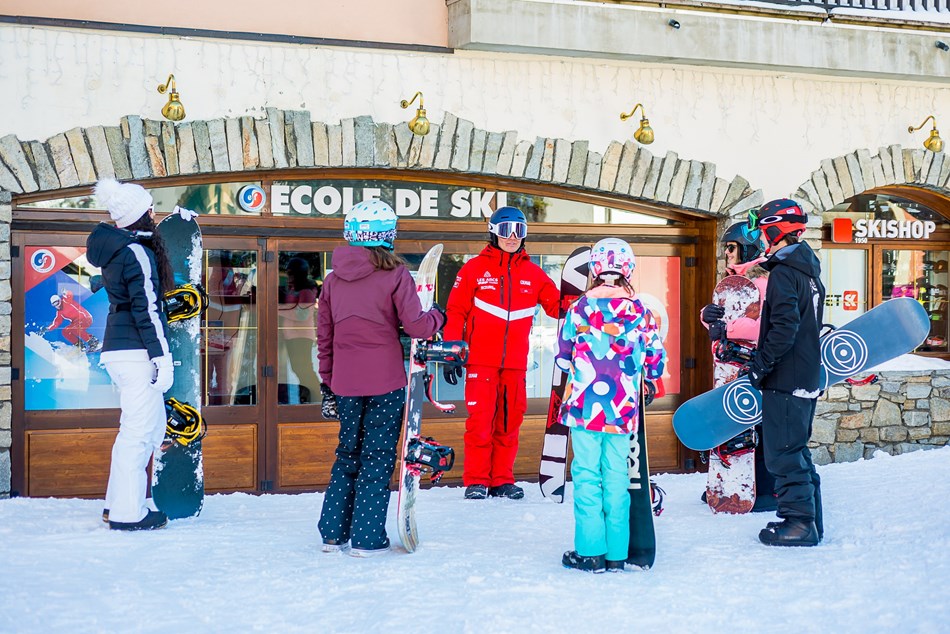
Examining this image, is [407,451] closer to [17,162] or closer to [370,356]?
[370,356]

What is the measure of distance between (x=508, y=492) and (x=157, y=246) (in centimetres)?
253

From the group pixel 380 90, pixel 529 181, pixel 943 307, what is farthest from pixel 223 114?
pixel 943 307

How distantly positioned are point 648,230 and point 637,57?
4.20 feet

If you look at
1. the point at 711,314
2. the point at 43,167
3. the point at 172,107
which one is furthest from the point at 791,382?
the point at 43,167

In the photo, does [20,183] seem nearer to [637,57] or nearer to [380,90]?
[380,90]

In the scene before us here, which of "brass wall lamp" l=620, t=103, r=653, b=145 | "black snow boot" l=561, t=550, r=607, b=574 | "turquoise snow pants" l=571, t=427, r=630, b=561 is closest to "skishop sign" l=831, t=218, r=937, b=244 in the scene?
"brass wall lamp" l=620, t=103, r=653, b=145

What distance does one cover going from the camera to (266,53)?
22.2 feet

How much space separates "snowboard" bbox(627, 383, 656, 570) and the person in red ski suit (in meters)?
3.73

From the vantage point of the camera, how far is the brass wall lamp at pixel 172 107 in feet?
21.0

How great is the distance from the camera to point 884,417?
8203mm

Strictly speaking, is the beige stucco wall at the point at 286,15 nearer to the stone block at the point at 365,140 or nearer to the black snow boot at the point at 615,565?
the stone block at the point at 365,140

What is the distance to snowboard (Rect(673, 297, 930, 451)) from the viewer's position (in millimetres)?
5598

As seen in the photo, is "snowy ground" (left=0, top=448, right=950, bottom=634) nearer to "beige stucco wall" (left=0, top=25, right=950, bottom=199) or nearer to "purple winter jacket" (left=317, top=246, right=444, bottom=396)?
"purple winter jacket" (left=317, top=246, right=444, bottom=396)

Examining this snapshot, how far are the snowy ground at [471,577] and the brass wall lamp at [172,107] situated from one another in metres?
2.39
